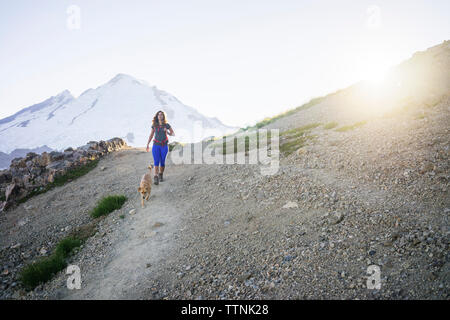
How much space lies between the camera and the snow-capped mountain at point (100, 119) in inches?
2960

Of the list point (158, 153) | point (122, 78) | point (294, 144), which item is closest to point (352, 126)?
point (294, 144)

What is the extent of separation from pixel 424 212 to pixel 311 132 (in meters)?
8.57

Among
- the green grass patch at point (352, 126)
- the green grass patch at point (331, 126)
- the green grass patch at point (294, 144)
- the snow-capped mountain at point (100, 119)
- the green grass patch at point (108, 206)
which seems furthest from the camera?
Result: the snow-capped mountain at point (100, 119)

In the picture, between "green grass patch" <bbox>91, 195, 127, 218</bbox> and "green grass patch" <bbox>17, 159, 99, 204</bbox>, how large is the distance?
6251mm

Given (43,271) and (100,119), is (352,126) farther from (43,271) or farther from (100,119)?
(100,119)

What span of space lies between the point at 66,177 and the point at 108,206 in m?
7.27

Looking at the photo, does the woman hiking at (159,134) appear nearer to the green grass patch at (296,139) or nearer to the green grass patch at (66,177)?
the green grass patch at (296,139)

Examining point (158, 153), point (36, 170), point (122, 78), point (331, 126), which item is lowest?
point (36, 170)

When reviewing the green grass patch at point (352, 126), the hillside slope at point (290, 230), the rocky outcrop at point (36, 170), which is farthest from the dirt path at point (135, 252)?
the green grass patch at point (352, 126)

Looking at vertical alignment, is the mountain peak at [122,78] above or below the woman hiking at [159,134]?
above

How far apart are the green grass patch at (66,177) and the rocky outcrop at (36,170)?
158 millimetres

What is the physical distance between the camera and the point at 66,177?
1423 cm
